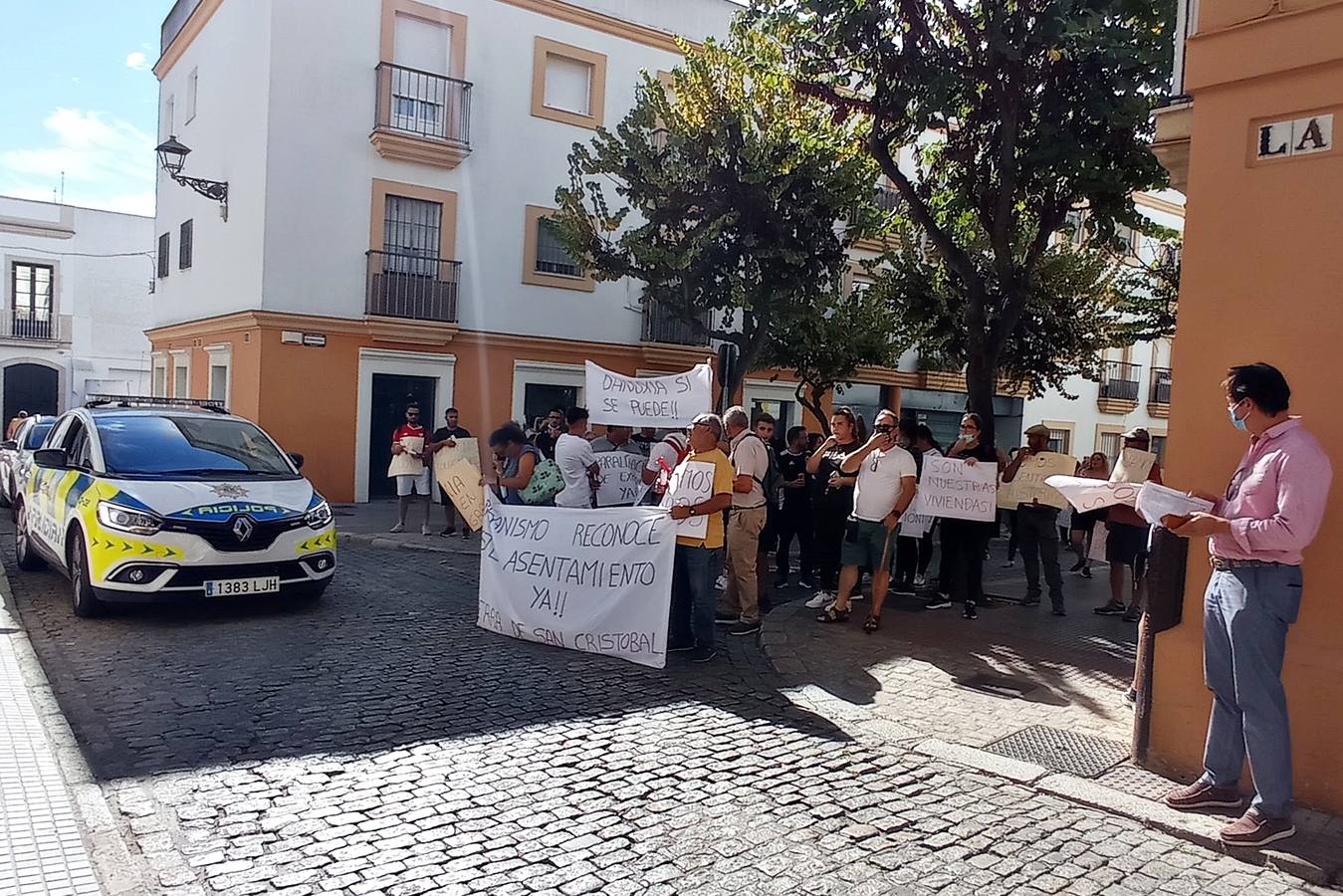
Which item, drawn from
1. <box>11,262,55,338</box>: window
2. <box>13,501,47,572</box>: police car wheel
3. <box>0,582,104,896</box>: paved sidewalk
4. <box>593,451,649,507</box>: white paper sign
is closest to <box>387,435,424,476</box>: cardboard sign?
<box>593,451,649,507</box>: white paper sign

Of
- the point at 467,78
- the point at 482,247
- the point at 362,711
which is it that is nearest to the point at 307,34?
the point at 467,78

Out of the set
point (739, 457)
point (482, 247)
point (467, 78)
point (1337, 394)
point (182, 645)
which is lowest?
point (182, 645)

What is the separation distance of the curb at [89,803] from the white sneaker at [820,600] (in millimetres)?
Answer: 6027

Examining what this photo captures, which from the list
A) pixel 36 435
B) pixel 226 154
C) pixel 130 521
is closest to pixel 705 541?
pixel 130 521

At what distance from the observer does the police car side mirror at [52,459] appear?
8.67 m

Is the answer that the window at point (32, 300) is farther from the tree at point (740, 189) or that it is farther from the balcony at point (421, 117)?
the tree at point (740, 189)

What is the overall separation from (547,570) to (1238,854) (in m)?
4.83

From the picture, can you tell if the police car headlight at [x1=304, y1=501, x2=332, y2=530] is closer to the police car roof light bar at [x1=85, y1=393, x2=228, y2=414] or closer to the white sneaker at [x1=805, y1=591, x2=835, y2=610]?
the police car roof light bar at [x1=85, y1=393, x2=228, y2=414]

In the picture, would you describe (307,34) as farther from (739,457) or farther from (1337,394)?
(1337,394)

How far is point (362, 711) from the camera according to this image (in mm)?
5766

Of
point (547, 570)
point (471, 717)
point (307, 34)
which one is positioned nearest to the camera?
point (471, 717)

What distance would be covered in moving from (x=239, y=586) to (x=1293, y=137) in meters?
7.56

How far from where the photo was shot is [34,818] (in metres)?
4.21

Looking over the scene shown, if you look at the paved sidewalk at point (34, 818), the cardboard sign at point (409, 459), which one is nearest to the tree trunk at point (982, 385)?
the cardboard sign at point (409, 459)
